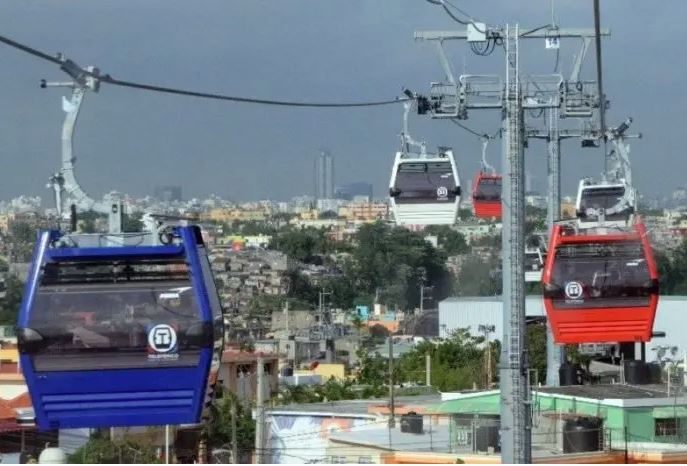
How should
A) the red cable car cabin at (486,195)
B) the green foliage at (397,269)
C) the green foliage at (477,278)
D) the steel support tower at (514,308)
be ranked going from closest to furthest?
the steel support tower at (514,308), the red cable car cabin at (486,195), the green foliage at (477,278), the green foliage at (397,269)

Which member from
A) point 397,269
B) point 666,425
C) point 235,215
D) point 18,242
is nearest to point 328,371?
point 18,242

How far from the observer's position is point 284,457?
82.8 feet

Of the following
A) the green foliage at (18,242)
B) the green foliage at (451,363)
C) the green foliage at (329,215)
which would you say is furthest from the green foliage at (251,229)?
the green foliage at (18,242)

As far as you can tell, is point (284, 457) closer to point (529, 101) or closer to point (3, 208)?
point (3, 208)

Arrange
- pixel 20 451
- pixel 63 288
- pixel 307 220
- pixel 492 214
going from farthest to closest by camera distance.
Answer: pixel 307 220, pixel 492 214, pixel 20 451, pixel 63 288

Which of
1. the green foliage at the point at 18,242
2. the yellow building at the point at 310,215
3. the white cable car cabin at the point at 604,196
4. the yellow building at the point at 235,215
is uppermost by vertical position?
the yellow building at the point at 310,215

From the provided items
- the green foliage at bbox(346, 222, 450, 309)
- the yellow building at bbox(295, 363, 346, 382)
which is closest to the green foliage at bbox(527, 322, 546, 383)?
the yellow building at bbox(295, 363, 346, 382)

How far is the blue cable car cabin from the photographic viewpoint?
10.1 metres

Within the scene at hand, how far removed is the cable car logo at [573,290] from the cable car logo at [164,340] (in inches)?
271

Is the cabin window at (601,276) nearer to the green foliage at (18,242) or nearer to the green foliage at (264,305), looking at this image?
the green foliage at (18,242)

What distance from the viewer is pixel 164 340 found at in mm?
10141

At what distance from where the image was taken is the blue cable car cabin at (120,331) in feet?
33.1

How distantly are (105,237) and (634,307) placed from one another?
7.98m

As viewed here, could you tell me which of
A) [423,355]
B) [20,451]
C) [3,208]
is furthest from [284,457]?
[423,355]
